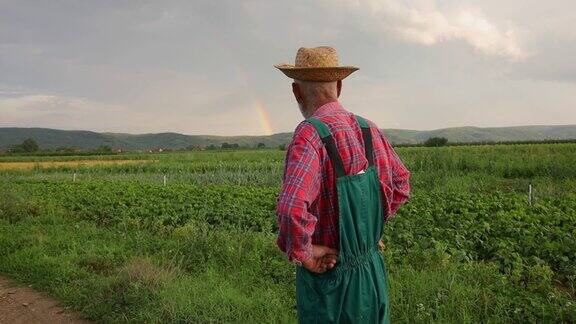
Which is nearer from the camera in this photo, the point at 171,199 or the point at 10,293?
the point at 10,293

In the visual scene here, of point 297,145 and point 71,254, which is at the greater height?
point 297,145

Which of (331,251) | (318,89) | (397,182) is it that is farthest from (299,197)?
(397,182)

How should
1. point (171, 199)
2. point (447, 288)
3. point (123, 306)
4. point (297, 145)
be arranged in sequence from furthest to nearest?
point (171, 199) → point (123, 306) → point (447, 288) → point (297, 145)

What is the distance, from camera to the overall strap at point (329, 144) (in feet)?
7.39

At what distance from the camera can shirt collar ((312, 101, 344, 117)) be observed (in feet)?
7.84


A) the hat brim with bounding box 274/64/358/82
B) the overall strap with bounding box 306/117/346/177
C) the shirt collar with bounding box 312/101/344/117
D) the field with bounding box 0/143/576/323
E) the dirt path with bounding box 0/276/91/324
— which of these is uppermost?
the hat brim with bounding box 274/64/358/82


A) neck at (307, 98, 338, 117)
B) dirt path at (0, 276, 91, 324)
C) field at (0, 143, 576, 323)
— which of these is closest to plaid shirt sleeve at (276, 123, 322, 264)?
neck at (307, 98, 338, 117)

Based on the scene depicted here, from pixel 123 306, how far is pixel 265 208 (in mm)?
6620

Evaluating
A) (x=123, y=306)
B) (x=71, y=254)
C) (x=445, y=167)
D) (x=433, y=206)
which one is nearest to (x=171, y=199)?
(x=71, y=254)

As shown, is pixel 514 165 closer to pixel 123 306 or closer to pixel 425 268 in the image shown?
pixel 425 268

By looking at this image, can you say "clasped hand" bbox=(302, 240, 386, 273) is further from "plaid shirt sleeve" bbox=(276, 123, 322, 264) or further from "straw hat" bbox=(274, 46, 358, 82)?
"straw hat" bbox=(274, 46, 358, 82)

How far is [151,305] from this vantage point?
531cm

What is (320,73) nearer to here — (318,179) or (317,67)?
(317,67)

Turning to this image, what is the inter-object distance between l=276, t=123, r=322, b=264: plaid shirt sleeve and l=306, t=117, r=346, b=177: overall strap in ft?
0.23
